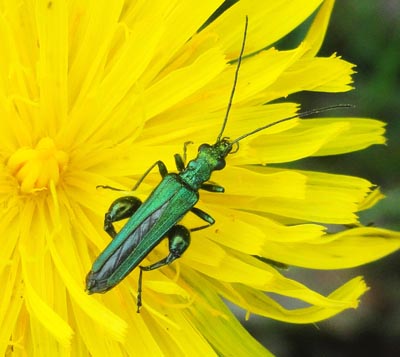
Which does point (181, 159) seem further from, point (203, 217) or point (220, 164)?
point (203, 217)

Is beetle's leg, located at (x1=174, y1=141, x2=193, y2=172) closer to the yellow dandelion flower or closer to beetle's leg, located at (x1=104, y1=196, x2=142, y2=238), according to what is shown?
the yellow dandelion flower

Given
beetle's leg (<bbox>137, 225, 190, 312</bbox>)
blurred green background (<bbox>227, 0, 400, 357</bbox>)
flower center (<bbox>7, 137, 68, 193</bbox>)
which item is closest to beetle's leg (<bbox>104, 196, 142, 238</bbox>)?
beetle's leg (<bbox>137, 225, 190, 312</bbox>)

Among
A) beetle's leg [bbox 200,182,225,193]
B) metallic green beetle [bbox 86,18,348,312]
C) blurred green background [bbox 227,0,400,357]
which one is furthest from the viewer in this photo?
blurred green background [bbox 227,0,400,357]

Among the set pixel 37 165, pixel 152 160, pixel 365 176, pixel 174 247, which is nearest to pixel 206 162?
pixel 152 160

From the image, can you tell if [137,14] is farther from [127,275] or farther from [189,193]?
[127,275]

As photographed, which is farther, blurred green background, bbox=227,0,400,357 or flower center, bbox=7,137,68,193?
blurred green background, bbox=227,0,400,357

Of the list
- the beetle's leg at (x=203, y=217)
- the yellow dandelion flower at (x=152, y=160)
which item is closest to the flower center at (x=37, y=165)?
the yellow dandelion flower at (x=152, y=160)

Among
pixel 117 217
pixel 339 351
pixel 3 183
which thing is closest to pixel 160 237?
pixel 117 217

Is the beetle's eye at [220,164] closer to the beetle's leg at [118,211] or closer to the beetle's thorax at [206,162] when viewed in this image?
the beetle's thorax at [206,162]
